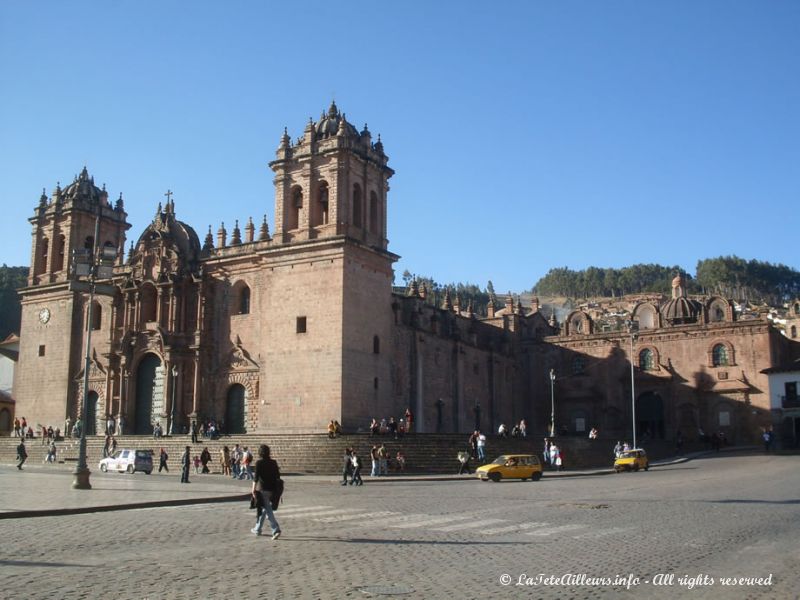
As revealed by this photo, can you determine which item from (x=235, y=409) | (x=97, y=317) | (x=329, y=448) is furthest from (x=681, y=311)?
(x=97, y=317)

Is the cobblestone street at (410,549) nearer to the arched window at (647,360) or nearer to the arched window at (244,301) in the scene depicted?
the arched window at (244,301)

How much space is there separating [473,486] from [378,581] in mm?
18910

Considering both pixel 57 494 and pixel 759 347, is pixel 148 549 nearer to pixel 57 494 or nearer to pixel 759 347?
pixel 57 494

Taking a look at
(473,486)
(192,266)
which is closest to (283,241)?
(192,266)

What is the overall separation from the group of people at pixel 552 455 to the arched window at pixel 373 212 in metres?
14.2

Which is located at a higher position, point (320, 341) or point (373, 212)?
point (373, 212)

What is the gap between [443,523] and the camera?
1598 centimetres

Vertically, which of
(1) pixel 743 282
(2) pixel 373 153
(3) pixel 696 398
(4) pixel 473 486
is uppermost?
(1) pixel 743 282

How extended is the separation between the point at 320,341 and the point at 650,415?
31018 millimetres

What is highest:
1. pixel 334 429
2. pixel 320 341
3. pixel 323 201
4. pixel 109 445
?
pixel 323 201

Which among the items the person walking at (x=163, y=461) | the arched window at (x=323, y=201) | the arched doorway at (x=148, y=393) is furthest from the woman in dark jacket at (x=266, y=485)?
the arched doorway at (x=148, y=393)

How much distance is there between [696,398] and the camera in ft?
195

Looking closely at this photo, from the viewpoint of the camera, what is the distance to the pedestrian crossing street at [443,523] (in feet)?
47.5

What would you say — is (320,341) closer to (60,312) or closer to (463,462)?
(463,462)
